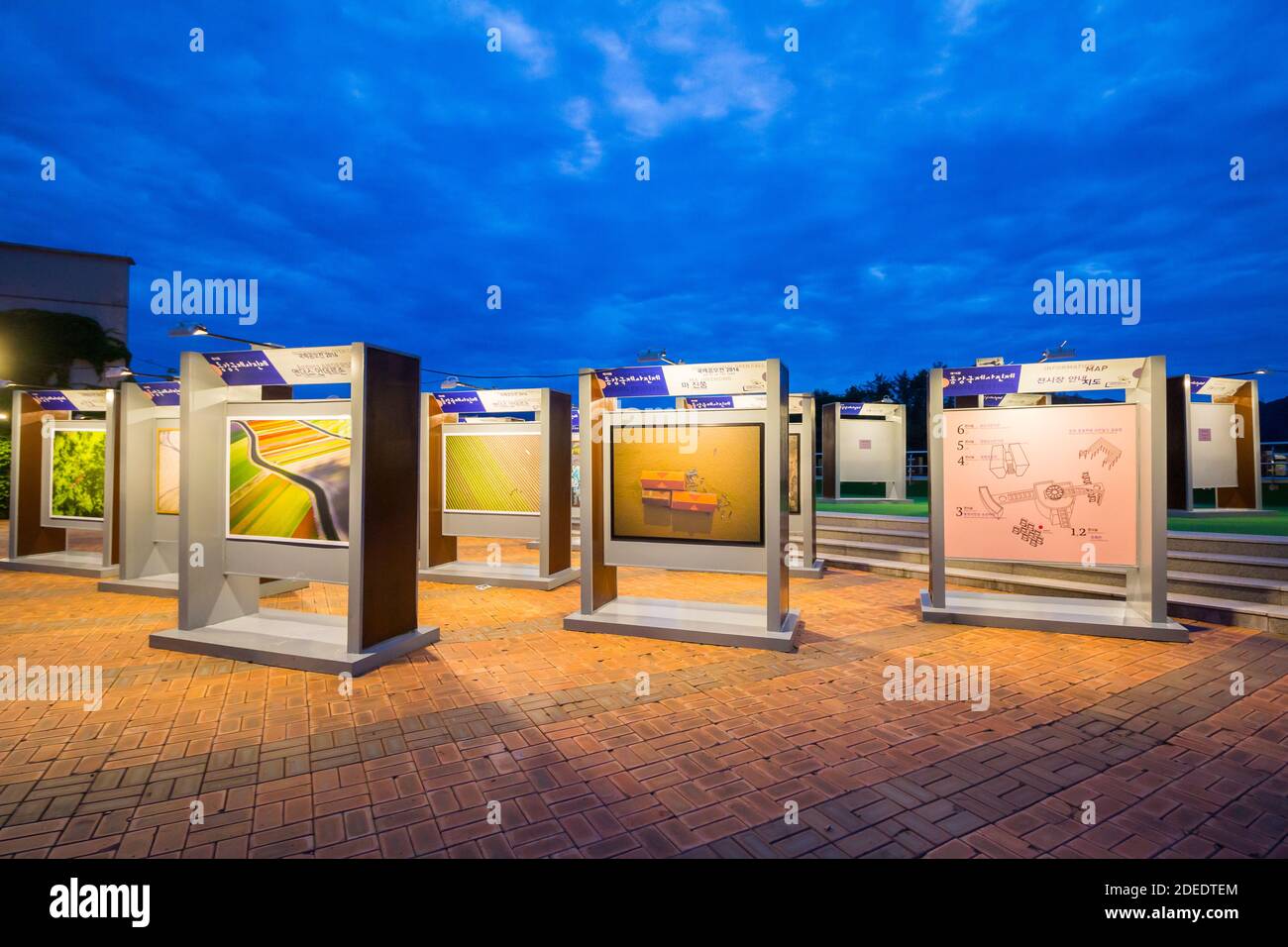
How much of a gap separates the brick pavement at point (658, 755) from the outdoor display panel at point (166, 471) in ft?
9.44

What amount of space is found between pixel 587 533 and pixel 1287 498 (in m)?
18.5

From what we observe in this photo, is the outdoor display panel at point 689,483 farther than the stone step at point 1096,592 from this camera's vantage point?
No

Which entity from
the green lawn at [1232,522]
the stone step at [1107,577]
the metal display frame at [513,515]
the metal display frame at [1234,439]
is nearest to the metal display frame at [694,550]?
the metal display frame at [513,515]

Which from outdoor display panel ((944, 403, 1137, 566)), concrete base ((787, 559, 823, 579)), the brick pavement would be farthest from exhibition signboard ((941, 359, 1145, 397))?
concrete base ((787, 559, 823, 579))

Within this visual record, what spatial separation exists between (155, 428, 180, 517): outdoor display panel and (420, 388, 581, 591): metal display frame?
11.1 feet

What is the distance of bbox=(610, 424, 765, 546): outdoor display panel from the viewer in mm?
6383

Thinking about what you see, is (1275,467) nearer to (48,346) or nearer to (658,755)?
(658,755)
